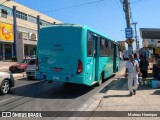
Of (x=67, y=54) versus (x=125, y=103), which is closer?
(x=125, y=103)

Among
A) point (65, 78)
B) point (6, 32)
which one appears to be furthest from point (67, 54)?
point (6, 32)

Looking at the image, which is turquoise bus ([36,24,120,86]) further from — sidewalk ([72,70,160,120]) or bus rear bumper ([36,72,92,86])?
sidewalk ([72,70,160,120])

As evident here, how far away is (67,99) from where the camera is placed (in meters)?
11.0

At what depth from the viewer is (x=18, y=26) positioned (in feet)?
202

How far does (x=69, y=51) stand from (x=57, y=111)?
3.74 meters

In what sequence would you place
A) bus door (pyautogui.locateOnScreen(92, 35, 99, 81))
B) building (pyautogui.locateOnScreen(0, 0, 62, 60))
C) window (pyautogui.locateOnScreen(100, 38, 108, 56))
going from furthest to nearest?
building (pyautogui.locateOnScreen(0, 0, 62, 60)) < window (pyautogui.locateOnScreen(100, 38, 108, 56)) < bus door (pyautogui.locateOnScreen(92, 35, 99, 81))

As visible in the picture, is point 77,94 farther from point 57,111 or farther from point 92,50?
point 57,111

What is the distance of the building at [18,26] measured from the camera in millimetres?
54469

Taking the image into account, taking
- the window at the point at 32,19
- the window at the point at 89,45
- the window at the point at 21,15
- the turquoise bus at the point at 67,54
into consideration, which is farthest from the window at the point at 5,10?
the window at the point at 89,45

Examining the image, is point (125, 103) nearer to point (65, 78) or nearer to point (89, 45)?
point (65, 78)

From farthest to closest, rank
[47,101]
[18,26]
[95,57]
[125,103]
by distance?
1. [18,26]
2. [95,57]
3. [47,101]
4. [125,103]

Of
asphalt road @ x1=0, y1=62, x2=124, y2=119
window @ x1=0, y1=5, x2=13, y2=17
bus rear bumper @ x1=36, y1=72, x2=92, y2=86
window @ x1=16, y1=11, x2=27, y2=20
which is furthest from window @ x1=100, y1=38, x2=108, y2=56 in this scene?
window @ x1=16, y1=11, x2=27, y2=20

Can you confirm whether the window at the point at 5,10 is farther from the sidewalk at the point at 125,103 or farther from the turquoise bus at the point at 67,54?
the sidewalk at the point at 125,103

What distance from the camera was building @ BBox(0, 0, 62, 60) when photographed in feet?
179
